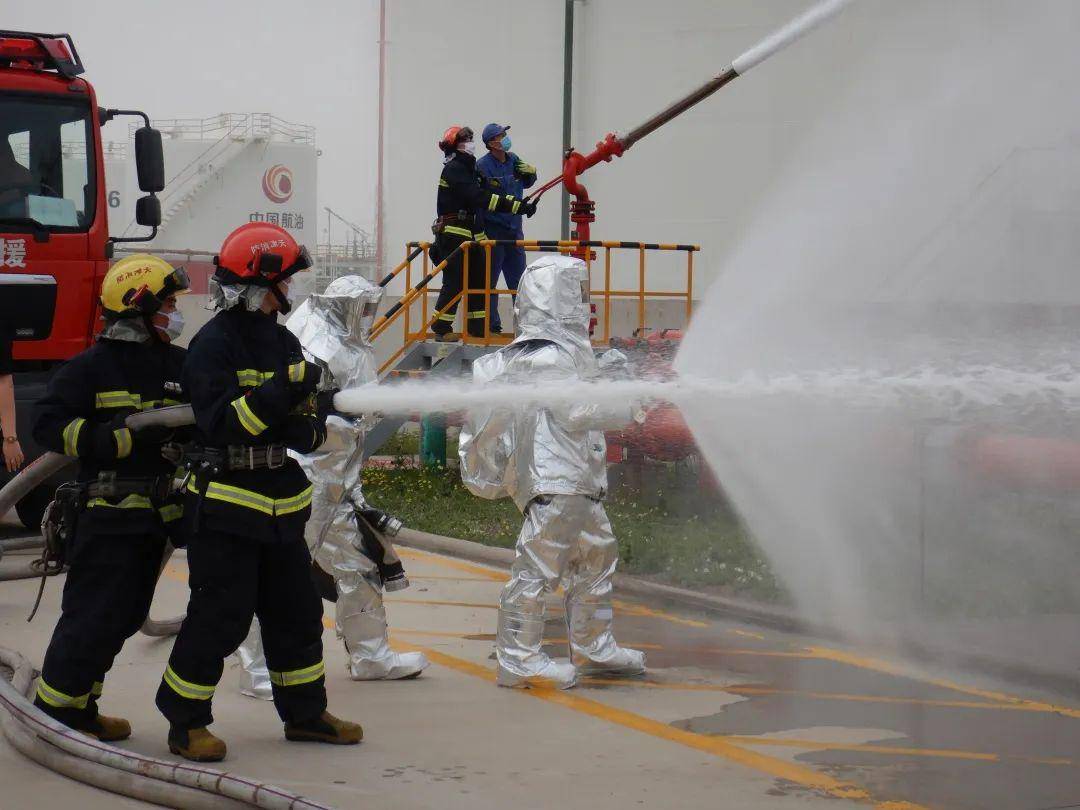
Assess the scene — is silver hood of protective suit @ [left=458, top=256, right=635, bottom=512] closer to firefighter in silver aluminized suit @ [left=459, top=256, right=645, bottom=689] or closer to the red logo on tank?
firefighter in silver aluminized suit @ [left=459, top=256, right=645, bottom=689]

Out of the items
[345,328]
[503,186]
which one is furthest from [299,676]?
[503,186]

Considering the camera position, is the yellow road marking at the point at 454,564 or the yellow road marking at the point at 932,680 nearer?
the yellow road marking at the point at 932,680

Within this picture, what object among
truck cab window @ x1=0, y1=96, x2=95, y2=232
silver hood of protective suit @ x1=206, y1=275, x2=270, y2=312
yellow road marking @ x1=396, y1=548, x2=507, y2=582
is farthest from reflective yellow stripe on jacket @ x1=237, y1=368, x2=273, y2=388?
truck cab window @ x1=0, y1=96, x2=95, y2=232

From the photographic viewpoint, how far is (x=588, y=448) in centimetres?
624

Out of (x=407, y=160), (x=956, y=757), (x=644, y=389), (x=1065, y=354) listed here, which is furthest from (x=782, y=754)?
(x=407, y=160)

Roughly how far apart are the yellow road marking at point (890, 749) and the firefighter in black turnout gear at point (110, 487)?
2268mm

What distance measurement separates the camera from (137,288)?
5.15 metres

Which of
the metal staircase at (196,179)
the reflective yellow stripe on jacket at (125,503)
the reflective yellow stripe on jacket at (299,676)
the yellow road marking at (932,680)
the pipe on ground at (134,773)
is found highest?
the metal staircase at (196,179)

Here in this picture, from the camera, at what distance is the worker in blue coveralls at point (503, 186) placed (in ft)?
39.6

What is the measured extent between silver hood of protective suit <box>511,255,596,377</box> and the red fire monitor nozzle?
175 inches

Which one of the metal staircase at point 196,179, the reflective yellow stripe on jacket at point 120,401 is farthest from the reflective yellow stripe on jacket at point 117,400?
the metal staircase at point 196,179

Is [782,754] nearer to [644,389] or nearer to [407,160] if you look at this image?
[644,389]

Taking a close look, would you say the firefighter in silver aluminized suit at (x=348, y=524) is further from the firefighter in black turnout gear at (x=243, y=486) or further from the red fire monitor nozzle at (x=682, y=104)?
the red fire monitor nozzle at (x=682, y=104)

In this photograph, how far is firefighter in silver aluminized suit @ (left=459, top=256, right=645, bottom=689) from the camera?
6.14 metres
